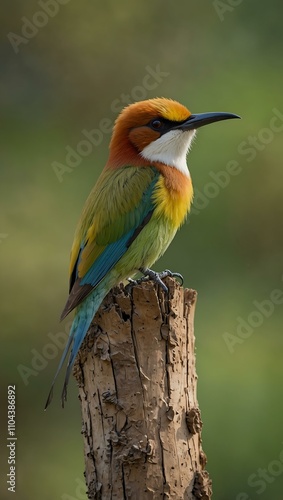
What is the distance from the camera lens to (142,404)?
3375 millimetres

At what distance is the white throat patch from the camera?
171 inches

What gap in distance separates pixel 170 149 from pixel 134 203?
0.38 m

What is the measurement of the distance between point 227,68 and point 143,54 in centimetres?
78

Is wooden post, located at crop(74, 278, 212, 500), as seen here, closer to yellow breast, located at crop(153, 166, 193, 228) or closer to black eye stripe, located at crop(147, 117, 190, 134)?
yellow breast, located at crop(153, 166, 193, 228)

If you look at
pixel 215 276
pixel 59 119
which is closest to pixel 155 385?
pixel 215 276

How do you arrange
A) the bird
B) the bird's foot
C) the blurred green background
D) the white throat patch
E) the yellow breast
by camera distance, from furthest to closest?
the blurred green background < the white throat patch < the yellow breast < the bird < the bird's foot

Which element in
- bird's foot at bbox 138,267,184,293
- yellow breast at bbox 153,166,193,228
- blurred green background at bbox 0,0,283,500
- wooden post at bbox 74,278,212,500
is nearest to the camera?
wooden post at bbox 74,278,212,500

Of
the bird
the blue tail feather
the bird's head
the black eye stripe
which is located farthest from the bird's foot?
the black eye stripe

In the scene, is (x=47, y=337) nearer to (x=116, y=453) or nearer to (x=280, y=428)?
(x=280, y=428)

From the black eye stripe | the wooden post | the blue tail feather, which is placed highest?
the black eye stripe

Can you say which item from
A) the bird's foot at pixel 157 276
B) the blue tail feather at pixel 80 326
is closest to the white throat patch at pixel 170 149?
the bird's foot at pixel 157 276

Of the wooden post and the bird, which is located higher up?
the bird

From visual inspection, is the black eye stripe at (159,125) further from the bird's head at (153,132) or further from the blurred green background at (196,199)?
the blurred green background at (196,199)

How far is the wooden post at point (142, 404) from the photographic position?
3334 mm
